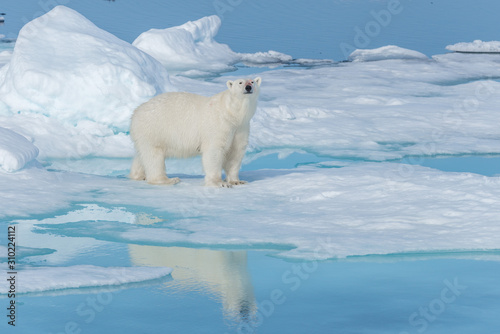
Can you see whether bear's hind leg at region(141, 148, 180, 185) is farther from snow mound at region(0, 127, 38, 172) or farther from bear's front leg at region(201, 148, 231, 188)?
snow mound at region(0, 127, 38, 172)

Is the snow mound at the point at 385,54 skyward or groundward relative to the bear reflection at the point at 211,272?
skyward

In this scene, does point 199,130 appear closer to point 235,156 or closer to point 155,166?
point 235,156

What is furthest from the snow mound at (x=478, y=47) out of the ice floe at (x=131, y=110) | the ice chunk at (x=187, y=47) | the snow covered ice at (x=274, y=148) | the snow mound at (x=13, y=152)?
the snow mound at (x=13, y=152)

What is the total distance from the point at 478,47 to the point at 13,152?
1658cm

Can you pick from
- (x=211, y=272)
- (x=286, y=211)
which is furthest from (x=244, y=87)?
(x=211, y=272)

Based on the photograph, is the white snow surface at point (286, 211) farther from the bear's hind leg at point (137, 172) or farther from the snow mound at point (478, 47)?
the snow mound at point (478, 47)

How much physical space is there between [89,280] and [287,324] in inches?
46.7

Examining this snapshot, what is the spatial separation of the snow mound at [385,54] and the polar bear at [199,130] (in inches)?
508

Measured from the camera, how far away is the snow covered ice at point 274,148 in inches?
203

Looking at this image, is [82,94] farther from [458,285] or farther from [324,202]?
[458,285]

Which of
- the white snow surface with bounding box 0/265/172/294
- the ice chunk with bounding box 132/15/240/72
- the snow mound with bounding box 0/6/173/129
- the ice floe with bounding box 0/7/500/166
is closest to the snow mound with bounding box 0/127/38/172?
the ice floe with bounding box 0/7/500/166

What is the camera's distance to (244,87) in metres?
6.04

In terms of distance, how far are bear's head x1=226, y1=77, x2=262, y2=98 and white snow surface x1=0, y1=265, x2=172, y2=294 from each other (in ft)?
6.88

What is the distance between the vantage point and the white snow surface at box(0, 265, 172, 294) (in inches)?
161
